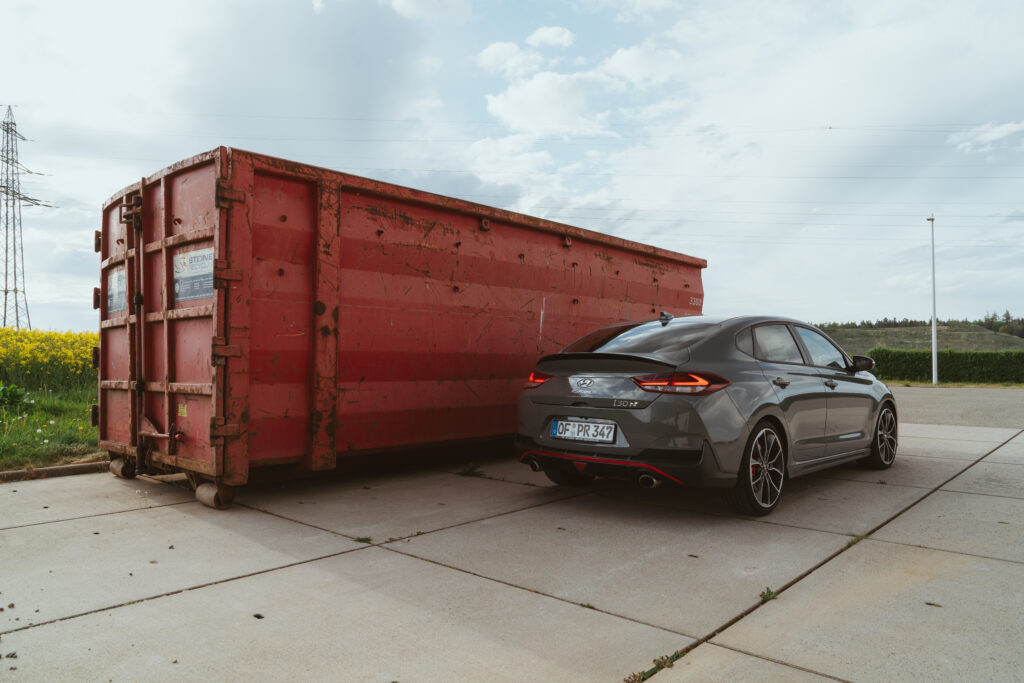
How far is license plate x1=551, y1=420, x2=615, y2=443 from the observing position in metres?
4.35

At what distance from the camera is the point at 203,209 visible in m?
4.81

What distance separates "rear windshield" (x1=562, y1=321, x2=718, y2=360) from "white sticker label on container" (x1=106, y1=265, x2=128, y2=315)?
3.95 metres

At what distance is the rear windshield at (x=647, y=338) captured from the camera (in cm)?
452

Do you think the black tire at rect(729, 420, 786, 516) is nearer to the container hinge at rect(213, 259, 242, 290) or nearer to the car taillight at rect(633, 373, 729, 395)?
the car taillight at rect(633, 373, 729, 395)

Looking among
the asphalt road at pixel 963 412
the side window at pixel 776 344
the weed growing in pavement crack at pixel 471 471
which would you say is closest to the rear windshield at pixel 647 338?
the side window at pixel 776 344

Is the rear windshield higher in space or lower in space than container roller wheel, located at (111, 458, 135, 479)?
higher

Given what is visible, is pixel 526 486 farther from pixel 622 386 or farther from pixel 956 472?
pixel 956 472

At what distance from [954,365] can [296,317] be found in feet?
119

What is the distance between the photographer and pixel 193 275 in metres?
4.90

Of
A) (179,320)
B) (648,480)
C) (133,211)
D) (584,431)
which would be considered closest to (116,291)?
(133,211)

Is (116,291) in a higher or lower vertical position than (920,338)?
lower

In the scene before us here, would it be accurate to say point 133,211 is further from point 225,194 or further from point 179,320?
point 225,194

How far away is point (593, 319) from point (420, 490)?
124 inches

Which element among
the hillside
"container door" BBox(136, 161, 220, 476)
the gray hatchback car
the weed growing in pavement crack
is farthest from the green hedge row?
"container door" BBox(136, 161, 220, 476)
